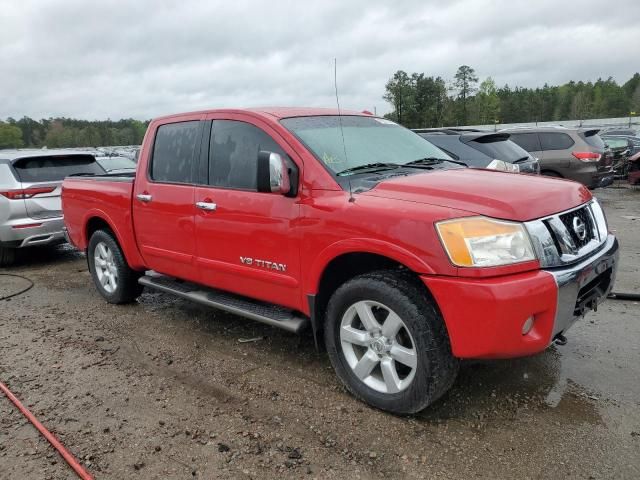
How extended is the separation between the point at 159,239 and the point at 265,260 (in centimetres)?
138

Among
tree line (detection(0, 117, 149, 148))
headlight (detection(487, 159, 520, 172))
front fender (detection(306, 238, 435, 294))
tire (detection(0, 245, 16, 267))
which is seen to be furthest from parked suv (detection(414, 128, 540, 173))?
tree line (detection(0, 117, 149, 148))

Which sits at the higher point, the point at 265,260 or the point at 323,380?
the point at 265,260

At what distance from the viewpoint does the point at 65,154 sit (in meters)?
7.86

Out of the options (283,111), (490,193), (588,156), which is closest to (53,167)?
(283,111)

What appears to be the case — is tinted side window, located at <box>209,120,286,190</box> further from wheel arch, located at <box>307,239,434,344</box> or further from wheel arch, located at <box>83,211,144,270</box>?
wheel arch, located at <box>83,211,144,270</box>

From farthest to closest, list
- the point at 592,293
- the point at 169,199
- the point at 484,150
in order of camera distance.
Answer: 1. the point at 484,150
2. the point at 169,199
3. the point at 592,293

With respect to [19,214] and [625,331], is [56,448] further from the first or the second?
[19,214]

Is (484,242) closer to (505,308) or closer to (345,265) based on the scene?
(505,308)

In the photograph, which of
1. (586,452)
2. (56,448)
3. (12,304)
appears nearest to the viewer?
(586,452)

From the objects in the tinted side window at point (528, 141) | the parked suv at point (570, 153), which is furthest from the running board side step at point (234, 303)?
the tinted side window at point (528, 141)

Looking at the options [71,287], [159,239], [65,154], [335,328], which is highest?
[65,154]

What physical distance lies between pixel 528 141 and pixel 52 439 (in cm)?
1145

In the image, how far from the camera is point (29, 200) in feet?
23.7

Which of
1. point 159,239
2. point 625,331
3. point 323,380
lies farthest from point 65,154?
point 625,331
